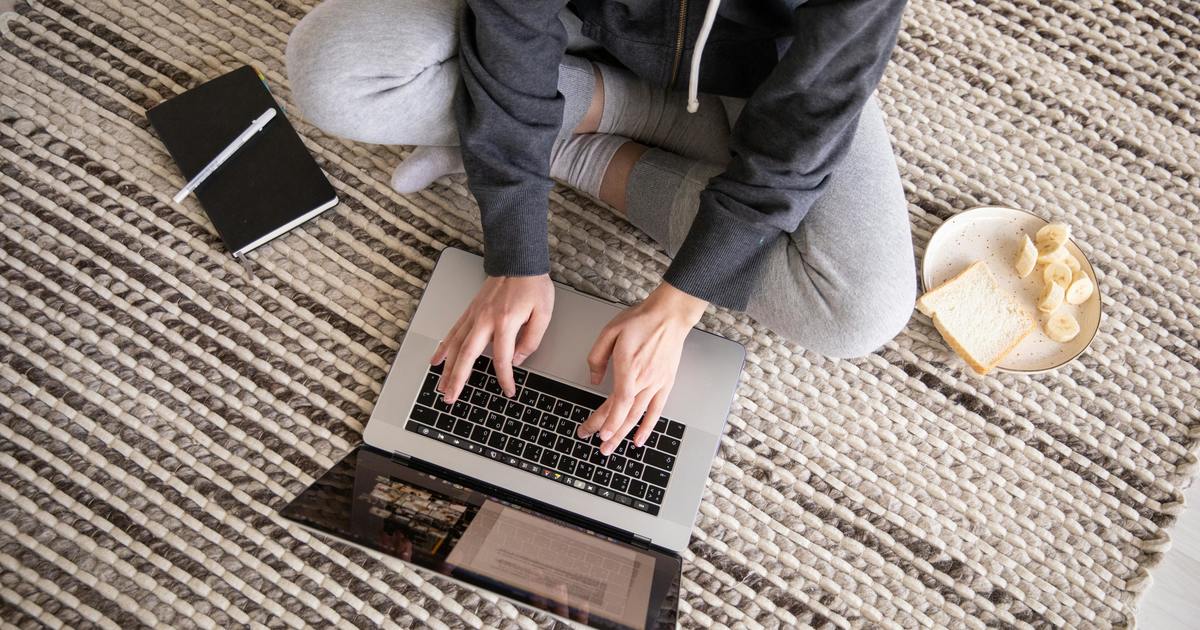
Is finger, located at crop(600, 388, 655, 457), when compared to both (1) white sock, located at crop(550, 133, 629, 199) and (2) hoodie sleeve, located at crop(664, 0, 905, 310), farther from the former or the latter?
(1) white sock, located at crop(550, 133, 629, 199)

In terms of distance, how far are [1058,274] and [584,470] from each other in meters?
0.58

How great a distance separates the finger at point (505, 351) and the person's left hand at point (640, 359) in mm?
78

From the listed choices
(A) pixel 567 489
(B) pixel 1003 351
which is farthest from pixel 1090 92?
(A) pixel 567 489

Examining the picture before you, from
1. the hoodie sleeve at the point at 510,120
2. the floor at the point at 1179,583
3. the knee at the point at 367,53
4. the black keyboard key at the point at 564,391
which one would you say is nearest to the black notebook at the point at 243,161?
the knee at the point at 367,53

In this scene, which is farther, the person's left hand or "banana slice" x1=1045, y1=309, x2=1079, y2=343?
"banana slice" x1=1045, y1=309, x2=1079, y2=343

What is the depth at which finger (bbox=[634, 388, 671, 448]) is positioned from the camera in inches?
29.0

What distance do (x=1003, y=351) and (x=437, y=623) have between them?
0.69 metres

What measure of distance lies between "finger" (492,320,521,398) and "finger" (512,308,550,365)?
0.05 ft

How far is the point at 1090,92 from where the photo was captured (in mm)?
962

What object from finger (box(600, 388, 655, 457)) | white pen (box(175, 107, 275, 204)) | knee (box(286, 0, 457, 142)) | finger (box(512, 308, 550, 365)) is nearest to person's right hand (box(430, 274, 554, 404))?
finger (box(512, 308, 550, 365))

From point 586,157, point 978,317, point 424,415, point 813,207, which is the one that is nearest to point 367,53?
point 586,157

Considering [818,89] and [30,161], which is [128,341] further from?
[818,89]

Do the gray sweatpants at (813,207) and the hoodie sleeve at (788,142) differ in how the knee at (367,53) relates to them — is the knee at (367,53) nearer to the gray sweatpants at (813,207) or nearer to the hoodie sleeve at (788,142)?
the gray sweatpants at (813,207)

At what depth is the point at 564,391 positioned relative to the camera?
30.5 inches
